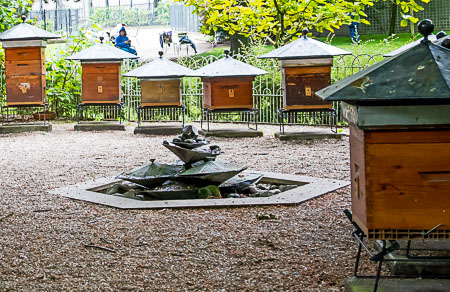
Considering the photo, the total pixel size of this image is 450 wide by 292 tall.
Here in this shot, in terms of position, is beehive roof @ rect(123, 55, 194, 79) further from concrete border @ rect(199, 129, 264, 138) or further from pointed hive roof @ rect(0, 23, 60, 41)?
pointed hive roof @ rect(0, 23, 60, 41)

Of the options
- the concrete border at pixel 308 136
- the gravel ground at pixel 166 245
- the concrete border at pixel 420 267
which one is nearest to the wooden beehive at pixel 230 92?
the concrete border at pixel 308 136

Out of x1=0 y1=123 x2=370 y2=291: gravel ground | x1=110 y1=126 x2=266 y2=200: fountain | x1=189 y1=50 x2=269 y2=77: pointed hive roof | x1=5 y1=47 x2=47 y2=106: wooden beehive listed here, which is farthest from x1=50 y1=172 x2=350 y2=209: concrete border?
x1=5 y1=47 x2=47 y2=106: wooden beehive

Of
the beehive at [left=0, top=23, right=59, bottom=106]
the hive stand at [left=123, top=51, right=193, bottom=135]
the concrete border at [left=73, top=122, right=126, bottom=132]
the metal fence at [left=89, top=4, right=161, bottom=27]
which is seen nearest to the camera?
the hive stand at [left=123, top=51, right=193, bottom=135]

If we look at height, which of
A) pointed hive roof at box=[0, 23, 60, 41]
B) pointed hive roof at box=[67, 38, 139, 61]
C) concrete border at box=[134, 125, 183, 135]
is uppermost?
pointed hive roof at box=[0, 23, 60, 41]

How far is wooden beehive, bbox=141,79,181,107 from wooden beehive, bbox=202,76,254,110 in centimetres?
77

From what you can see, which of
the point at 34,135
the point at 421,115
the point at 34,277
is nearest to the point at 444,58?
the point at 421,115

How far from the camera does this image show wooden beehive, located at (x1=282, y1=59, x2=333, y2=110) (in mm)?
10953

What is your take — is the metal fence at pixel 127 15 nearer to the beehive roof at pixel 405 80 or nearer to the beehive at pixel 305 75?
the beehive at pixel 305 75

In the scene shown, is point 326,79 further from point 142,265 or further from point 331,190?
point 142,265

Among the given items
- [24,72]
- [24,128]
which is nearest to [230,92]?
[24,72]

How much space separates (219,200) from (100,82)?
6953mm

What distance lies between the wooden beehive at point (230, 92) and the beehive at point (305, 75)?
0.84m

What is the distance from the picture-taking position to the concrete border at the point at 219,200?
19.8 ft

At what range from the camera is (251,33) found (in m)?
16.6
